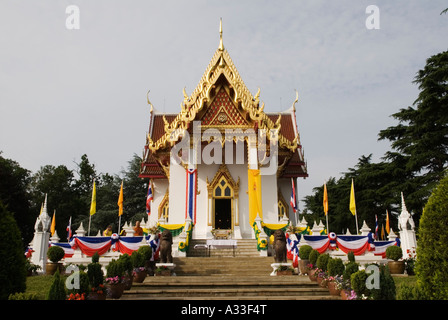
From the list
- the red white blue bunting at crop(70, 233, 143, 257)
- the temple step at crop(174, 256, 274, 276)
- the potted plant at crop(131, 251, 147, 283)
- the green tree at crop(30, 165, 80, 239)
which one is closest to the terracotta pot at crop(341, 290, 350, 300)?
the temple step at crop(174, 256, 274, 276)

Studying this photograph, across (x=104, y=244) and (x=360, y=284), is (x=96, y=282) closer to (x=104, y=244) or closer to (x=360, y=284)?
(x=360, y=284)

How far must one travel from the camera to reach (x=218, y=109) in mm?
17797

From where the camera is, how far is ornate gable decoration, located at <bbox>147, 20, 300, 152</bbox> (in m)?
17.1

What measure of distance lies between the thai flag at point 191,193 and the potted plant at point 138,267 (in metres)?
6.55

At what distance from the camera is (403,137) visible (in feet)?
78.8

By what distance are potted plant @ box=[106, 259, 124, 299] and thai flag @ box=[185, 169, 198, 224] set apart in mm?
8249

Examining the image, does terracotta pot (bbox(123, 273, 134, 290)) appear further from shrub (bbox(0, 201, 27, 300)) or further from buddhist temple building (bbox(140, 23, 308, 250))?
buddhist temple building (bbox(140, 23, 308, 250))

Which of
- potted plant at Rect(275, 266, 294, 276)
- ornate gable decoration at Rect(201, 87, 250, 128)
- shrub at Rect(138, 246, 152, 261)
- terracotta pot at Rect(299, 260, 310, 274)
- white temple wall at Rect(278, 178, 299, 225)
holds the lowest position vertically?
potted plant at Rect(275, 266, 294, 276)

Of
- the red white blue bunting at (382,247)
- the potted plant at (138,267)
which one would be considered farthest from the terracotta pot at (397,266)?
the potted plant at (138,267)

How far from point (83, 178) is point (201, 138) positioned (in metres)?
31.0

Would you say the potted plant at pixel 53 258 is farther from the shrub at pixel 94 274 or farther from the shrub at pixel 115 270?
the shrub at pixel 94 274

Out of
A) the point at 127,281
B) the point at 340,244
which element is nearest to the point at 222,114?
the point at 340,244
